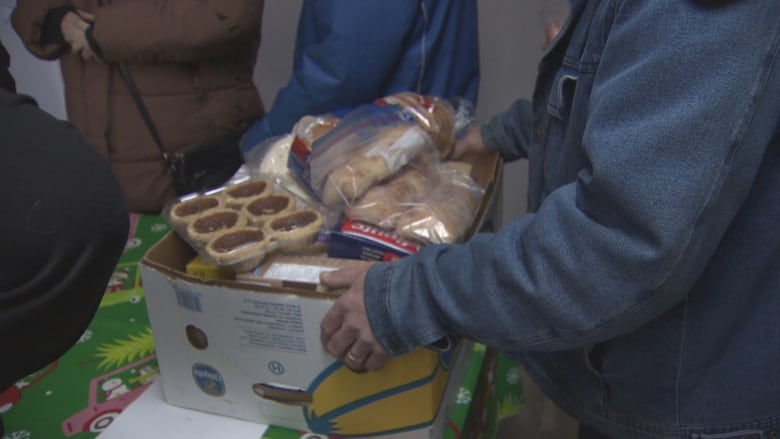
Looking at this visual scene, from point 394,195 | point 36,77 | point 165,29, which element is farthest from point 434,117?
point 36,77

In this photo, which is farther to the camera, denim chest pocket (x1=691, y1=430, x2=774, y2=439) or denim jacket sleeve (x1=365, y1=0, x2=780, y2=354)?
denim chest pocket (x1=691, y1=430, x2=774, y2=439)

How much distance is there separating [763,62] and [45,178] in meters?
0.54

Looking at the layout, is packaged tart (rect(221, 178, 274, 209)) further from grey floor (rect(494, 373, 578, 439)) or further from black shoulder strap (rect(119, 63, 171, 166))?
grey floor (rect(494, 373, 578, 439))

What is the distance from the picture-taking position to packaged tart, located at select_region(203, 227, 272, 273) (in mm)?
845

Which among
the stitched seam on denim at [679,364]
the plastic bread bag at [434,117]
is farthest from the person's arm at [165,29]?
the stitched seam on denim at [679,364]

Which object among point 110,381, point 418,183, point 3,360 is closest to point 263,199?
point 418,183

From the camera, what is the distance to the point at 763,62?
1.71ft

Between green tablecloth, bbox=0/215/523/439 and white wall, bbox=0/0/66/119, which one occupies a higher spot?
white wall, bbox=0/0/66/119

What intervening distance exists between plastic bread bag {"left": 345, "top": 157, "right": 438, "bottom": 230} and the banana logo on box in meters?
0.21

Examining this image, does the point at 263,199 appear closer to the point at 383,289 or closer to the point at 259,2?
the point at 383,289

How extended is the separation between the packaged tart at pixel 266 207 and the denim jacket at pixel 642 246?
10.4 inches

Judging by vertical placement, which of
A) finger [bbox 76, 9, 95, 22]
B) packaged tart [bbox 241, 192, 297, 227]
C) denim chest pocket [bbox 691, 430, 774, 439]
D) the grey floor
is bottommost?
the grey floor

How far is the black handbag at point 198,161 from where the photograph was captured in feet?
4.60

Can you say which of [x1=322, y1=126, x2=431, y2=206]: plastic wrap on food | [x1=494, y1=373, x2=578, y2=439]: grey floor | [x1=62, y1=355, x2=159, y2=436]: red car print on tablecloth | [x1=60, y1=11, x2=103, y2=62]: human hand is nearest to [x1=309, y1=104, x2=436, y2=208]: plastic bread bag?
[x1=322, y1=126, x2=431, y2=206]: plastic wrap on food
